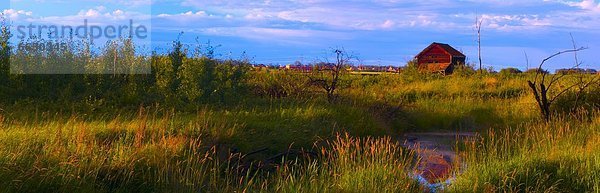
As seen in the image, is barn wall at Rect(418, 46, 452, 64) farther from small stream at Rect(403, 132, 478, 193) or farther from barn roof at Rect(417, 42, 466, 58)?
small stream at Rect(403, 132, 478, 193)

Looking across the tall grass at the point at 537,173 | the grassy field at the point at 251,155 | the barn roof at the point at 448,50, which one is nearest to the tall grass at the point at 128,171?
the grassy field at the point at 251,155

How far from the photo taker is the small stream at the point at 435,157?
681cm

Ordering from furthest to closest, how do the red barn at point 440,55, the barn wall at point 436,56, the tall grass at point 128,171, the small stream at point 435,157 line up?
the barn wall at point 436,56
the red barn at point 440,55
the small stream at point 435,157
the tall grass at point 128,171

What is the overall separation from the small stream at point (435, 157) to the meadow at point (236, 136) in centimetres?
18

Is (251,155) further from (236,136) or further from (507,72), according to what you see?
(507,72)

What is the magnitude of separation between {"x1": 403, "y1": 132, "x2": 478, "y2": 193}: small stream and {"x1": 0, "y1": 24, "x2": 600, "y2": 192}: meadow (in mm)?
183

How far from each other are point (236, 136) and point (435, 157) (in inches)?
124

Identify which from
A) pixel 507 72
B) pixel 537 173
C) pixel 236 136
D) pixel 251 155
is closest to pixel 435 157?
pixel 537 173

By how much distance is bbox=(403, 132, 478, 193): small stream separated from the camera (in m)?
6.81

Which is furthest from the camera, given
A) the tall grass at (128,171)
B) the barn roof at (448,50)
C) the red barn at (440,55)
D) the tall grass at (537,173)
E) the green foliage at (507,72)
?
the barn roof at (448,50)

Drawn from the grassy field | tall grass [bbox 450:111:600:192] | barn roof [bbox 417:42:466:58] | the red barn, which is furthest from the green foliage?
tall grass [bbox 450:111:600:192]

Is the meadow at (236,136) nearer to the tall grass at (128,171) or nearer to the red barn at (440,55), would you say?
the tall grass at (128,171)

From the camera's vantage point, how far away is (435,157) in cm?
923

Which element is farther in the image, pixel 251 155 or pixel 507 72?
pixel 507 72
